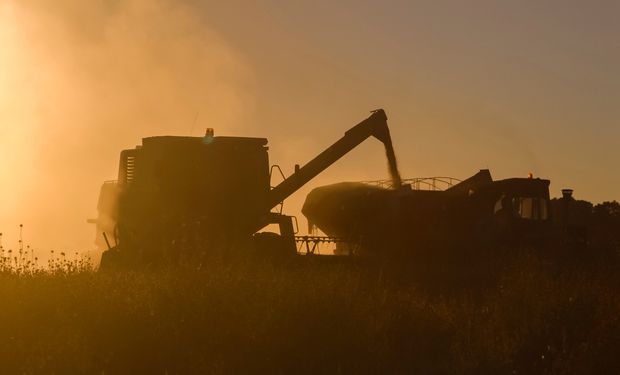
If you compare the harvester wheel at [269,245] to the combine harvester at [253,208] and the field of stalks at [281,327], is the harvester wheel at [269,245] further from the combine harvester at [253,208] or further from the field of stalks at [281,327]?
the field of stalks at [281,327]

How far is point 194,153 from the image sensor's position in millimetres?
24719

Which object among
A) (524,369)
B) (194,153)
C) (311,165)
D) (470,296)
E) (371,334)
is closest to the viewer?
(524,369)

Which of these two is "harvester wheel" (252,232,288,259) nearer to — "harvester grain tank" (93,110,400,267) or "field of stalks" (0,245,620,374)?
"harvester grain tank" (93,110,400,267)

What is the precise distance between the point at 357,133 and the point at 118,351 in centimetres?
1808

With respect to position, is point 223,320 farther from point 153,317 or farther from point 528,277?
point 528,277

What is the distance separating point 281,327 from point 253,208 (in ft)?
42.8

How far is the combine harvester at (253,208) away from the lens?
77.5 ft

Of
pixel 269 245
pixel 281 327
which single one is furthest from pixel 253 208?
pixel 281 327

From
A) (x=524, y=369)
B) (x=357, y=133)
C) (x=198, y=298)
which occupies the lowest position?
(x=524, y=369)

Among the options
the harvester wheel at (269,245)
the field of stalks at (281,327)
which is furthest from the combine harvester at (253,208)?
the field of stalks at (281,327)

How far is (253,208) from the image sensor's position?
82.5 ft

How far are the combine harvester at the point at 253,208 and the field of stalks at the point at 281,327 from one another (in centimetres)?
801

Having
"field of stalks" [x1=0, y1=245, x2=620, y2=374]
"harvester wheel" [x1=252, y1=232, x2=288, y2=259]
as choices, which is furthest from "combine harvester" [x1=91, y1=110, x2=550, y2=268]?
"field of stalks" [x1=0, y1=245, x2=620, y2=374]

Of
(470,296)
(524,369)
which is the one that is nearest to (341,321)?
(524,369)
